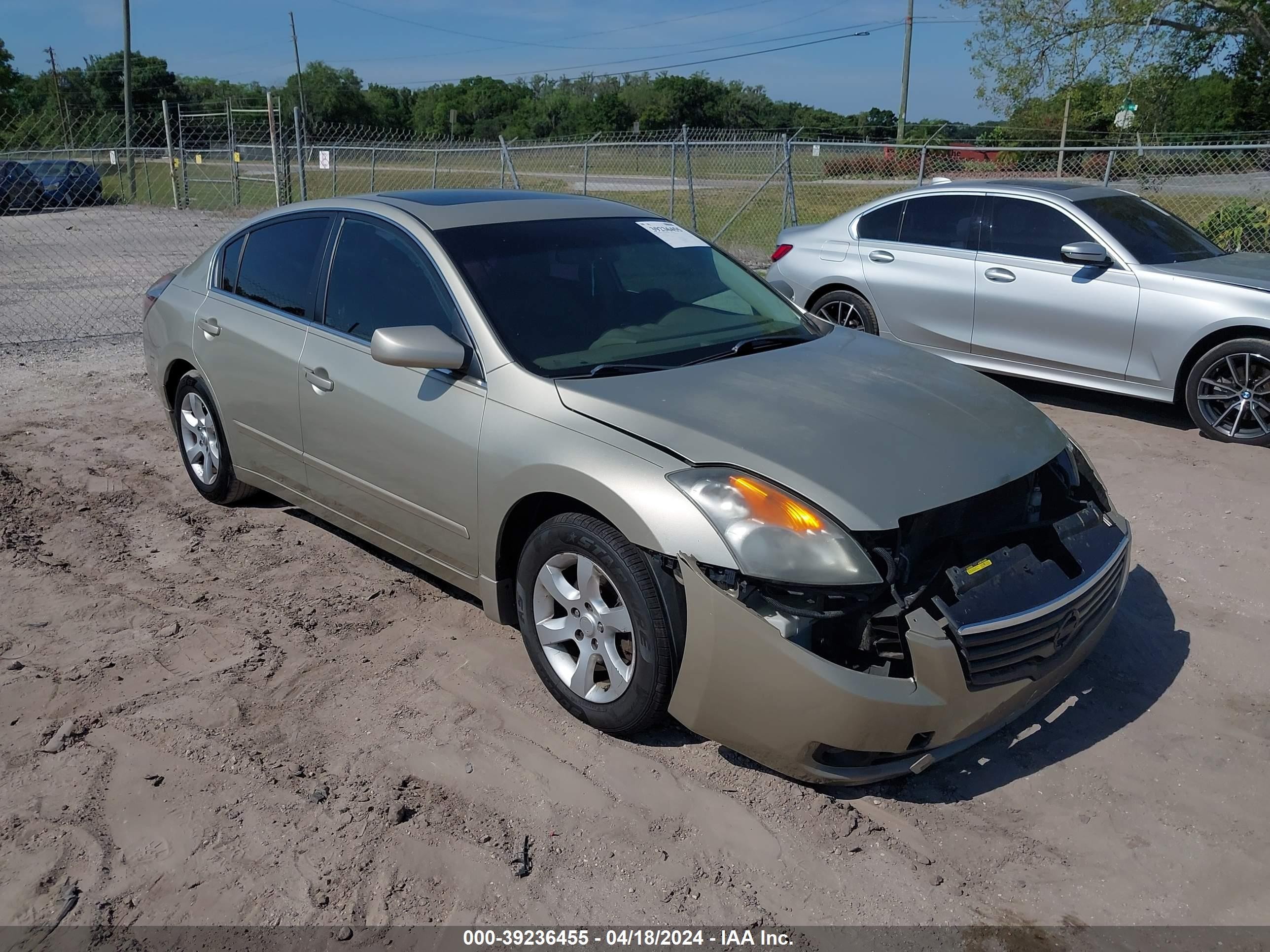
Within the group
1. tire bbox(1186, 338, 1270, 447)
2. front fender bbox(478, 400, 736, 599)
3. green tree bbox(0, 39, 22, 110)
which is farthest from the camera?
green tree bbox(0, 39, 22, 110)

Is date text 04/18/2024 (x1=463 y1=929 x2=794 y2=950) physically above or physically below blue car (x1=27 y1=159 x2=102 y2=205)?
below

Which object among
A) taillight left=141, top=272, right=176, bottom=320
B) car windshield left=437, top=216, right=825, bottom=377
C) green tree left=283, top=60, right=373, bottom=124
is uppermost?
green tree left=283, top=60, right=373, bottom=124

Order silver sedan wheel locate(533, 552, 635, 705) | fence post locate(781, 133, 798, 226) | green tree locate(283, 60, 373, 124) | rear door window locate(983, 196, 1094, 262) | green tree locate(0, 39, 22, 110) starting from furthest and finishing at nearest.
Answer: green tree locate(283, 60, 373, 124) < green tree locate(0, 39, 22, 110) < fence post locate(781, 133, 798, 226) < rear door window locate(983, 196, 1094, 262) < silver sedan wheel locate(533, 552, 635, 705)

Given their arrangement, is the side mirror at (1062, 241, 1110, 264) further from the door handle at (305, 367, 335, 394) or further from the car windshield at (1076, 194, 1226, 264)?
the door handle at (305, 367, 335, 394)

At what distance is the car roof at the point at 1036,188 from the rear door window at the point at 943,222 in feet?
0.32

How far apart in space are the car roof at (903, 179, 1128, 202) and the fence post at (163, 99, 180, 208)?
55.1 ft

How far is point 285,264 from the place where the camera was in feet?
15.5

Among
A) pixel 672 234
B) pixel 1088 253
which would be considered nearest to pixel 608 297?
pixel 672 234

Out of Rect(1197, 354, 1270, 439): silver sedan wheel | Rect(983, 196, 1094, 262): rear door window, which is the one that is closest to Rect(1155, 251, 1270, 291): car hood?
Rect(1197, 354, 1270, 439): silver sedan wheel

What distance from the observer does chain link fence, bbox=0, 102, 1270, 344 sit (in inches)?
514

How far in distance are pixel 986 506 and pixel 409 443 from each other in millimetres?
2074

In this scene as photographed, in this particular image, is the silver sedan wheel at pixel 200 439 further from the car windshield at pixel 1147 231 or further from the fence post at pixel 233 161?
the fence post at pixel 233 161

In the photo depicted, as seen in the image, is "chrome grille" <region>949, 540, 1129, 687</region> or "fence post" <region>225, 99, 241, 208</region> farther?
"fence post" <region>225, 99, 241, 208</region>

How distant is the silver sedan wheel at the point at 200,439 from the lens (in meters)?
Answer: 5.28
